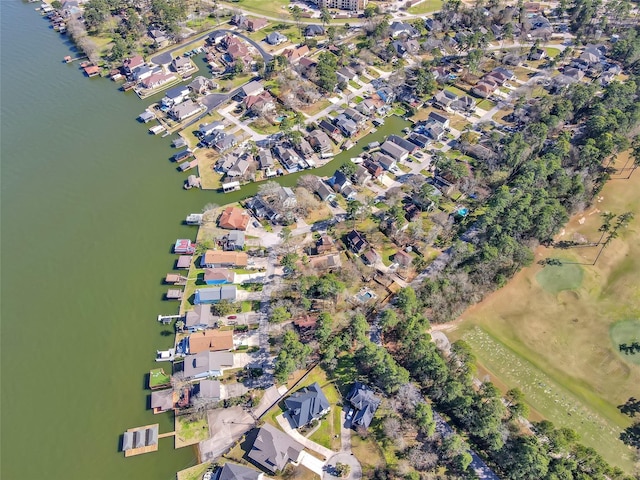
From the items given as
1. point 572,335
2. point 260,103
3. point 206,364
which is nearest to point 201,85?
point 260,103

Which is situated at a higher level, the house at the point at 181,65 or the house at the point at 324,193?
the house at the point at 181,65

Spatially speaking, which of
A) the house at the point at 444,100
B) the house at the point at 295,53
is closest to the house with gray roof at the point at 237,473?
the house at the point at 444,100

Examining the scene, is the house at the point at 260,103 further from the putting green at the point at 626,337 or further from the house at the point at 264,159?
the putting green at the point at 626,337

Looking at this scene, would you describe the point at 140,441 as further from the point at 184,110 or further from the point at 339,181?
the point at 184,110

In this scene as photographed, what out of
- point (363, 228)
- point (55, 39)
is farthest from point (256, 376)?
point (55, 39)

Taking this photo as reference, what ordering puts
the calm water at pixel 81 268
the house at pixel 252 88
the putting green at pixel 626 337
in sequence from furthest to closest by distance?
the house at pixel 252 88 → the putting green at pixel 626 337 → the calm water at pixel 81 268

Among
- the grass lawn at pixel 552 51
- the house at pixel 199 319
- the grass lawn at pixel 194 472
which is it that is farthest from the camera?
the grass lawn at pixel 552 51

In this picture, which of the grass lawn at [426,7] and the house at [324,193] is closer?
the house at [324,193]

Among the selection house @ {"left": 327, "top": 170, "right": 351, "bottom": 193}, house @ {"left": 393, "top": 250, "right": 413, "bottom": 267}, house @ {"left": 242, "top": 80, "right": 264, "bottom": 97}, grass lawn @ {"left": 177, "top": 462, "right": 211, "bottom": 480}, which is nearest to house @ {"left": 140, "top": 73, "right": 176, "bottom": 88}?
house @ {"left": 242, "top": 80, "right": 264, "bottom": 97}
